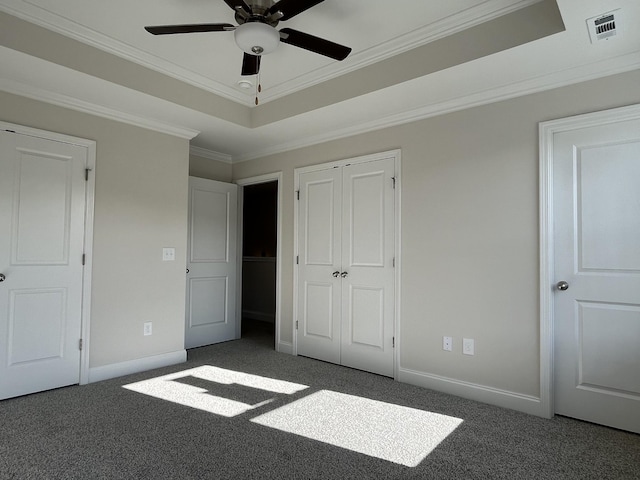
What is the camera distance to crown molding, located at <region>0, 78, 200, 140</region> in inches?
120

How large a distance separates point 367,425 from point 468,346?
3.58ft

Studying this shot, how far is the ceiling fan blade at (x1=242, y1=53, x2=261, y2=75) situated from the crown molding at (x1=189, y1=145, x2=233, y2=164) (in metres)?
2.41

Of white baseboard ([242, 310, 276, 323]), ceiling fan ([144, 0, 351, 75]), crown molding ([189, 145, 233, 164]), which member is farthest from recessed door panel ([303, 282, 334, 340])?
ceiling fan ([144, 0, 351, 75])

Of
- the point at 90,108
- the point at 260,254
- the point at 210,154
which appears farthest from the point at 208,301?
the point at 90,108

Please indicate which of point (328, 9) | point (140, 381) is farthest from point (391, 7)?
point (140, 381)

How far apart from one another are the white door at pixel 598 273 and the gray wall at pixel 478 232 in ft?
0.55

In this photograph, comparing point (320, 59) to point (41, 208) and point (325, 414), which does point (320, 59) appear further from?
point (325, 414)

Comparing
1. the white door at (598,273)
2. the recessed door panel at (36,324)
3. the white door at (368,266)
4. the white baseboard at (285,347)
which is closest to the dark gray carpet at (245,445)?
→ the white door at (598,273)

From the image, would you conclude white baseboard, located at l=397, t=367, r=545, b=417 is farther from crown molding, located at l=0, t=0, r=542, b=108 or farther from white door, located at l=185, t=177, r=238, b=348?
crown molding, located at l=0, t=0, r=542, b=108

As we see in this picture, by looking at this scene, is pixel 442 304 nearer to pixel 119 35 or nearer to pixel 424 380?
pixel 424 380

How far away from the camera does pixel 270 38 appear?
2.19m

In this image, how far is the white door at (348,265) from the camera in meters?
3.70

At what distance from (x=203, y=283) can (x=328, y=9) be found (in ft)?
10.9

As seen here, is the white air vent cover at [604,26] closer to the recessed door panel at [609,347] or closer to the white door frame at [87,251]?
the recessed door panel at [609,347]
